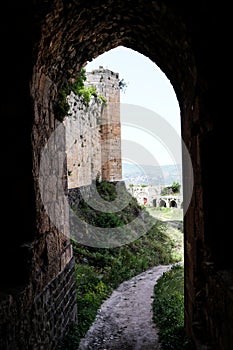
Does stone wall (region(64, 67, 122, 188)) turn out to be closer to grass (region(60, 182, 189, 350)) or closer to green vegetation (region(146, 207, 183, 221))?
→ grass (region(60, 182, 189, 350))

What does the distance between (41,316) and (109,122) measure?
44.6 feet

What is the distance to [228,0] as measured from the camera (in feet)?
9.97

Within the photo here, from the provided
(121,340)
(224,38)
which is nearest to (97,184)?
(121,340)

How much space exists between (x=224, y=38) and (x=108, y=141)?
45.2ft

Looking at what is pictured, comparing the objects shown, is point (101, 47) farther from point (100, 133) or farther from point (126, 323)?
point (100, 133)

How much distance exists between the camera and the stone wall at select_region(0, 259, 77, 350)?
2845 mm

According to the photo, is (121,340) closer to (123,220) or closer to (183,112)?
(183,112)

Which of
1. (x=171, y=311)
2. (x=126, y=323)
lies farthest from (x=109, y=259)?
(x=171, y=311)

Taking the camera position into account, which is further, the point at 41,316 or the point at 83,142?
the point at 83,142

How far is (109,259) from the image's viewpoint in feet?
31.9

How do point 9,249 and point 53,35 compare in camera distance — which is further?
point 53,35

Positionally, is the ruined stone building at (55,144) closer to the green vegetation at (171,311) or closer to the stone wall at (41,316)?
the stone wall at (41,316)

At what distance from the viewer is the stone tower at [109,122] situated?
16.9 meters

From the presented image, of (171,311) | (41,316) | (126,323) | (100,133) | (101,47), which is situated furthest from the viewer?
(100,133)
